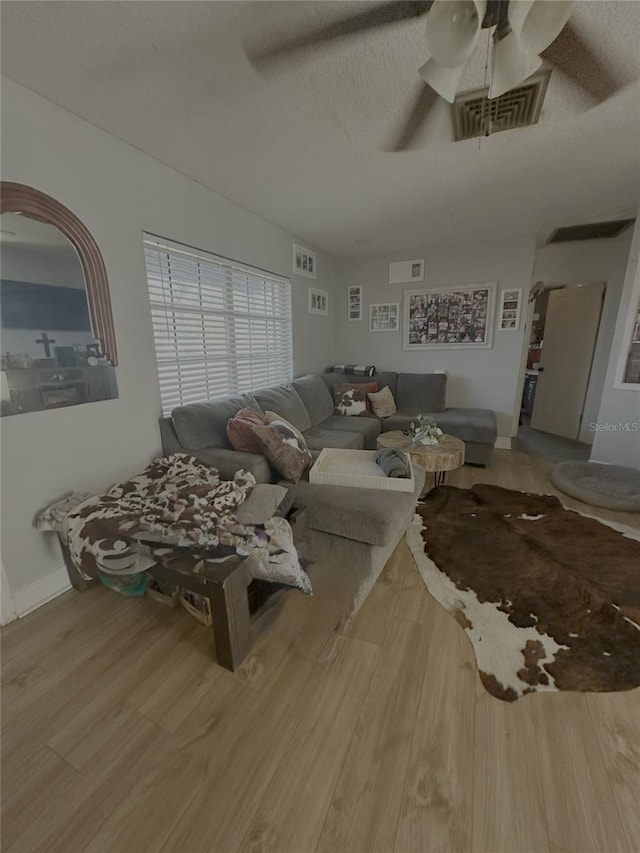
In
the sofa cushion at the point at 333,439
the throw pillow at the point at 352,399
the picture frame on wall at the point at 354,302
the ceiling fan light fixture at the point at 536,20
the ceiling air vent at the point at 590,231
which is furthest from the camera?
the picture frame on wall at the point at 354,302

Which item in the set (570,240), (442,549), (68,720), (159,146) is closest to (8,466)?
(68,720)

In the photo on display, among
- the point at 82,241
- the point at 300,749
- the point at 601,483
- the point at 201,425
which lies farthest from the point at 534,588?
the point at 82,241

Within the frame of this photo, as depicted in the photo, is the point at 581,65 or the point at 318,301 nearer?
the point at 581,65

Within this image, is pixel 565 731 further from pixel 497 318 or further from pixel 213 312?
pixel 497 318

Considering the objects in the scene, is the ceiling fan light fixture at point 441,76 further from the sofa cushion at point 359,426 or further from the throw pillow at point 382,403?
the throw pillow at point 382,403

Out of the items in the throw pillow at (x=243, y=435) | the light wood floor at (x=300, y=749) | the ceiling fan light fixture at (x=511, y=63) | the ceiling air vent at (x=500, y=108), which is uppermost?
the ceiling air vent at (x=500, y=108)

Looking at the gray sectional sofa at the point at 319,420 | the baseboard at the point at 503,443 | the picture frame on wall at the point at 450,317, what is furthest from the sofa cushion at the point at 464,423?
the picture frame on wall at the point at 450,317

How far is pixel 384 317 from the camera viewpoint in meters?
4.35

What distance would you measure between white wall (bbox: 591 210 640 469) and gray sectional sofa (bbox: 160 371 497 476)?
993mm

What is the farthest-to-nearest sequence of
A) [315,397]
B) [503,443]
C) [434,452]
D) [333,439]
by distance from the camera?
1. [503,443]
2. [315,397]
3. [333,439]
4. [434,452]

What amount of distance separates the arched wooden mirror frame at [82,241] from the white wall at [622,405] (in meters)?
4.06

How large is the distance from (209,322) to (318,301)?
1896 mm

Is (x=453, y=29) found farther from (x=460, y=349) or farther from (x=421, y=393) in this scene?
(x=460, y=349)

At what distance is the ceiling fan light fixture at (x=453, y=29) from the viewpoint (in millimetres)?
932
